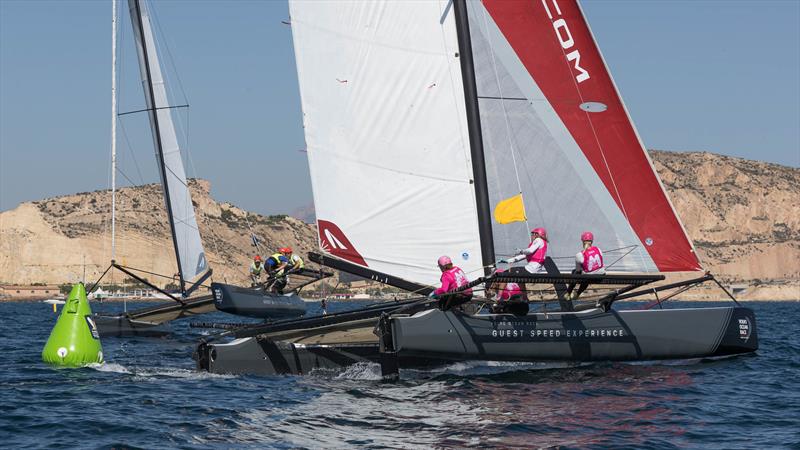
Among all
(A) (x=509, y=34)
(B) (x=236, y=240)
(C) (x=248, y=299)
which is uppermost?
(B) (x=236, y=240)

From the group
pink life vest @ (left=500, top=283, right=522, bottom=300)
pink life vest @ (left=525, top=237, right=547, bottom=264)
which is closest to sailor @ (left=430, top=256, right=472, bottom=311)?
pink life vest @ (left=500, top=283, right=522, bottom=300)

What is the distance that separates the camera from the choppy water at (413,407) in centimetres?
1036

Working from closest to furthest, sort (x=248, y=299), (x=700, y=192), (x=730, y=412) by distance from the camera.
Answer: (x=730, y=412) < (x=248, y=299) < (x=700, y=192)

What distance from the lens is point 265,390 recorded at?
14.0 meters

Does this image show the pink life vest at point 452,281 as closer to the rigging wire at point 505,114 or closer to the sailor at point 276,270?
the rigging wire at point 505,114

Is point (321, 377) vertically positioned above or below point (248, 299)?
below

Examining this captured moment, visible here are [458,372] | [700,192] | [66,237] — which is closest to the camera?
[458,372]

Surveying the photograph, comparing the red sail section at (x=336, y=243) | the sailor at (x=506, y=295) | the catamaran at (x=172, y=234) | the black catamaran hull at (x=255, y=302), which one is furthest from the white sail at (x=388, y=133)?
the catamaran at (x=172, y=234)

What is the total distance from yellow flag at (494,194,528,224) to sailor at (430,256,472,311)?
1277 millimetres

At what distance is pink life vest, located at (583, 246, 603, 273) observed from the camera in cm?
1497

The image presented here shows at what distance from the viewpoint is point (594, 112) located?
1561 cm

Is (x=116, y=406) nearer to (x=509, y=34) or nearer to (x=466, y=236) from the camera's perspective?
(x=466, y=236)

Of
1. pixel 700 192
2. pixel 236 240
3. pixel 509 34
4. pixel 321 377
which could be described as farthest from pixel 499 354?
pixel 700 192

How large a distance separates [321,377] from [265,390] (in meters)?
1.78
